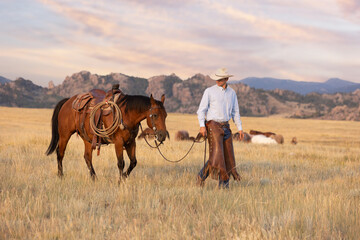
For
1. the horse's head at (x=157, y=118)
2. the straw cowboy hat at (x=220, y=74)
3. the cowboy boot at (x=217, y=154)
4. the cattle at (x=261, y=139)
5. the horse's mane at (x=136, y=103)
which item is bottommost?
the cattle at (x=261, y=139)

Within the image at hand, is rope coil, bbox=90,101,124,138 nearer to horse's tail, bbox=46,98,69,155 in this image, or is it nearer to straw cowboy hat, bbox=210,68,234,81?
horse's tail, bbox=46,98,69,155

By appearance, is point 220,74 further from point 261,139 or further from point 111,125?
point 261,139

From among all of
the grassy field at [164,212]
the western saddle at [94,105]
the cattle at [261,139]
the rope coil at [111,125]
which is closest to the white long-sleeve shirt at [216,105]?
the grassy field at [164,212]

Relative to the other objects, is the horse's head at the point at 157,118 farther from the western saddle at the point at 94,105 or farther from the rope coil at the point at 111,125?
the western saddle at the point at 94,105

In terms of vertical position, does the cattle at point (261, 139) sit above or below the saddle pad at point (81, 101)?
below

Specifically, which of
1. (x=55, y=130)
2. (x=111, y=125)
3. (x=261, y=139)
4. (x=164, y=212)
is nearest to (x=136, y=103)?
(x=111, y=125)

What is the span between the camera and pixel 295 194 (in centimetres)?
591

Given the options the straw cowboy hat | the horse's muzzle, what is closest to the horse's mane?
the horse's muzzle

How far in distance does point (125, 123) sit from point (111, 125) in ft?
0.99

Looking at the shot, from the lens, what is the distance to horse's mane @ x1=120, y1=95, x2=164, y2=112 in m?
6.96

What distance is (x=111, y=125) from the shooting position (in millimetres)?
7184

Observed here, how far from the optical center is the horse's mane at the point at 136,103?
6.96 metres

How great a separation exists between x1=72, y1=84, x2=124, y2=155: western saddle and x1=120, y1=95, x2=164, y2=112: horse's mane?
0.50 feet

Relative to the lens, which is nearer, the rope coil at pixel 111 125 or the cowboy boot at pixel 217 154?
the cowboy boot at pixel 217 154
